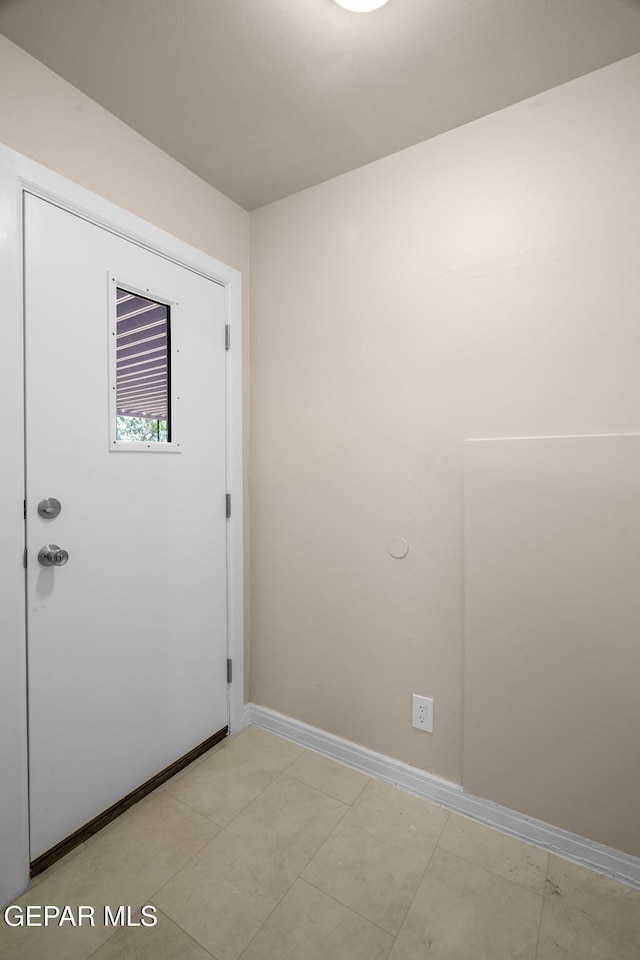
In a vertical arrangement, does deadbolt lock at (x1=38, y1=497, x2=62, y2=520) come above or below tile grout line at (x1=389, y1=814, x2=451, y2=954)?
above

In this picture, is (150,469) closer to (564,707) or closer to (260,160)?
(260,160)

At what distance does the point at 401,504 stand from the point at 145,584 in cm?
A: 104

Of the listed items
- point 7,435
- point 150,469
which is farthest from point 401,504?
point 7,435

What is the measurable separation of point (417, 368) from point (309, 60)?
1.02 m

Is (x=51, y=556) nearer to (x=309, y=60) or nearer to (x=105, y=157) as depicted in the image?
(x=105, y=157)

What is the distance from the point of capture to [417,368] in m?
1.76

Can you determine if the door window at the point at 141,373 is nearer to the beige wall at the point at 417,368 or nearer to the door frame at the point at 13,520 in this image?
the door frame at the point at 13,520

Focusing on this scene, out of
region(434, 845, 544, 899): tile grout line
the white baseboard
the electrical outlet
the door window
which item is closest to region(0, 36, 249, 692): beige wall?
the door window

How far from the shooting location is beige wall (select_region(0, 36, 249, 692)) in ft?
4.40

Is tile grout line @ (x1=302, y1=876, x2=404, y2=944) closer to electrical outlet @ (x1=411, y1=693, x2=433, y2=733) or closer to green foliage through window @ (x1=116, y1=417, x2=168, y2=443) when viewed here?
electrical outlet @ (x1=411, y1=693, x2=433, y2=733)

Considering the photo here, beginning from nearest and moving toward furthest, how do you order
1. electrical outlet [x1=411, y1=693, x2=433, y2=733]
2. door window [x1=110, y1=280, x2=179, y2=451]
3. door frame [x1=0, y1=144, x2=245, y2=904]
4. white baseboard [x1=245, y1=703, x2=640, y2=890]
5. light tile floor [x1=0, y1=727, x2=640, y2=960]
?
light tile floor [x1=0, y1=727, x2=640, y2=960] < door frame [x1=0, y1=144, x2=245, y2=904] < white baseboard [x1=245, y1=703, x2=640, y2=890] < door window [x1=110, y1=280, x2=179, y2=451] < electrical outlet [x1=411, y1=693, x2=433, y2=733]

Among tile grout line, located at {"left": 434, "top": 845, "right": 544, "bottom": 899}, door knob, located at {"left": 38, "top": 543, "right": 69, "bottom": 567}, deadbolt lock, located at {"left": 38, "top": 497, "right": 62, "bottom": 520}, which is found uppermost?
deadbolt lock, located at {"left": 38, "top": 497, "right": 62, "bottom": 520}

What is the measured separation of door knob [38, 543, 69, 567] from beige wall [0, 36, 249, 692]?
120 cm

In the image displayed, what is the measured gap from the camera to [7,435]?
1.30m
